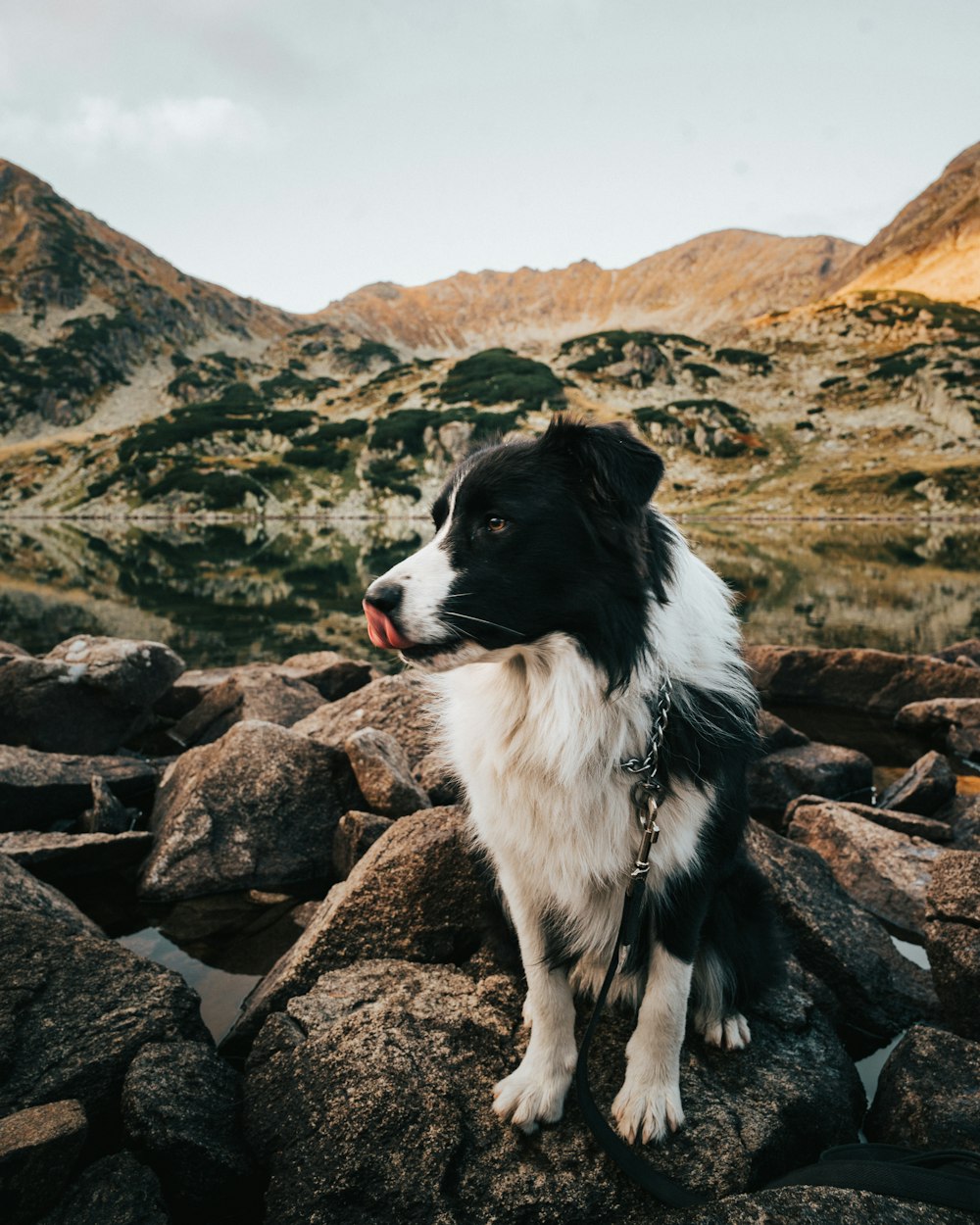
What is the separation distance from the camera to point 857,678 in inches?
433

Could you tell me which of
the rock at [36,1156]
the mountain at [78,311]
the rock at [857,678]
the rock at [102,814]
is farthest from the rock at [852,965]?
the mountain at [78,311]

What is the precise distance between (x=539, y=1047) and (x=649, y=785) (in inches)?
46.9

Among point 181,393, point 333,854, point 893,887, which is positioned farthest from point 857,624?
point 181,393

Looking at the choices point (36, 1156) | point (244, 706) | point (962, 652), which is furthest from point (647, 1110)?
point (962, 652)

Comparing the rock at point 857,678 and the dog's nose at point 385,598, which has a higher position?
the dog's nose at point 385,598

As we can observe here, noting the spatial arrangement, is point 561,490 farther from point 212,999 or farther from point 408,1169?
point 212,999

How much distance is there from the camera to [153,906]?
16.7 ft

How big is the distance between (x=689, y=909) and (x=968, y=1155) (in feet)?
3.21

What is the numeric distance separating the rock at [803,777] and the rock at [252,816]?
419 cm

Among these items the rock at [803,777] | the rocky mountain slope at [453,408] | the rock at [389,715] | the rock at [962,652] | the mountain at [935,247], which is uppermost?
the mountain at [935,247]

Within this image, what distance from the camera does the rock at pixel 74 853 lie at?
16.2ft

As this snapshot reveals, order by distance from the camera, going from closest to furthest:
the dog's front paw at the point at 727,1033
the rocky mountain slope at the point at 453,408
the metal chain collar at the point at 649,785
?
the metal chain collar at the point at 649,785 → the dog's front paw at the point at 727,1033 → the rocky mountain slope at the point at 453,408

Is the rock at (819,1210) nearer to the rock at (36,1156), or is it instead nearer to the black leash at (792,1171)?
the black leash at (792,1171)

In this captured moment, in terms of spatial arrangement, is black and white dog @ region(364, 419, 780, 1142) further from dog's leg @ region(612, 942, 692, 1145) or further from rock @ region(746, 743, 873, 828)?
rock @ region(746, 743, 873, 828)
